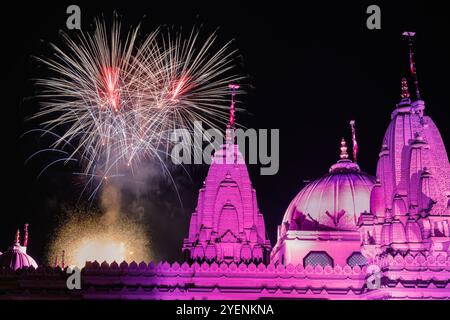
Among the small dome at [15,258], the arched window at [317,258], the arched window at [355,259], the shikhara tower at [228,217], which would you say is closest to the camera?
the shikhara tower at [228,217]

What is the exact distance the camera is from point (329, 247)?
45.8 metres

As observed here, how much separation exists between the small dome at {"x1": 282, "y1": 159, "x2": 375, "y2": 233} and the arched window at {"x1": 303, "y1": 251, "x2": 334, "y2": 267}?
1.90 meters

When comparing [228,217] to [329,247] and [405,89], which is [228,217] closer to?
[329,247]

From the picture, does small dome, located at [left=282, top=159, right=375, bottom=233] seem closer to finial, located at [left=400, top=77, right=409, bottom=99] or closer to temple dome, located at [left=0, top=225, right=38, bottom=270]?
finial, located at [left=400, top=77, right=409, bottom=99]

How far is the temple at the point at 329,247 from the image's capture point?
36844mm

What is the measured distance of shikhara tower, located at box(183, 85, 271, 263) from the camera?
4322cm

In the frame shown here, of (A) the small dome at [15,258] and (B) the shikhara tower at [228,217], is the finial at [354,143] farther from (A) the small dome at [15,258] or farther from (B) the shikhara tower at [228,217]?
(A) the small dome at [15,258]

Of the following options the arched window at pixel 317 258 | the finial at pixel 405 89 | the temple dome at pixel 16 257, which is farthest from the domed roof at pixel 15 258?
the finial at pixel 405 89

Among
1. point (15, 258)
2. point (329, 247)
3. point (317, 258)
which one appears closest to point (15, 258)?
point (15, 258)

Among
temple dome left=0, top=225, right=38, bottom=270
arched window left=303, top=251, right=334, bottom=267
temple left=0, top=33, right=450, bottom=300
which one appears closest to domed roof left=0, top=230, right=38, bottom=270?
temple dome left=0, top=225, right=38, bottom=270

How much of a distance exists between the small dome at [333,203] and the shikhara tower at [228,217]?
297cm
